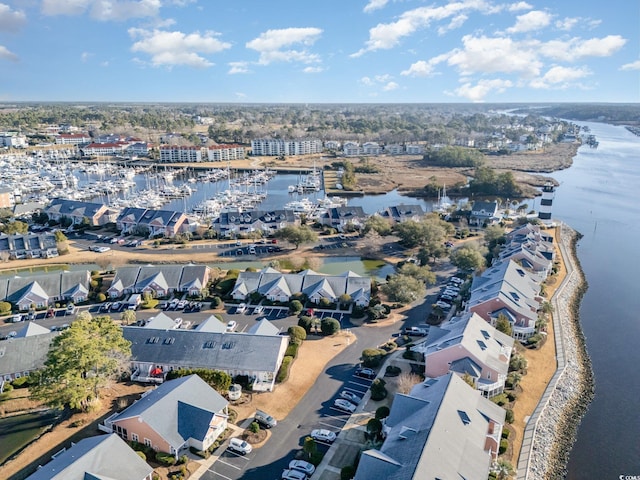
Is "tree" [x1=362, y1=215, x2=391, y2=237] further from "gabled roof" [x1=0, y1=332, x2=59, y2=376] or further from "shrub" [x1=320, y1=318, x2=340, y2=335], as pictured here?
"gabled roof" [x1=0, y1=332, x2=59, y2=376]

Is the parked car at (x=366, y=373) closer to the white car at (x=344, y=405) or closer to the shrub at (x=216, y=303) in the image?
the white car at (x=344, y=405)

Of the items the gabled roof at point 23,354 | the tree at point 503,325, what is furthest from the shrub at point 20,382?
the tree at point 503,325

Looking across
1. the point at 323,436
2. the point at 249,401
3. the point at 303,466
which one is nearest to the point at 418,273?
the point at 249,401

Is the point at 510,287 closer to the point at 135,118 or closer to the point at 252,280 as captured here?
the point at 252,280

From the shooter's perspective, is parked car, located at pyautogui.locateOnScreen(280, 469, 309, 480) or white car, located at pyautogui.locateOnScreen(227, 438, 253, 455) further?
white car, located at pyautogui.locateOnScreen(227, 438, 253, 455)

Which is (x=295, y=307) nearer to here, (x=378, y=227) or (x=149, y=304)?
(x=149, y=304)

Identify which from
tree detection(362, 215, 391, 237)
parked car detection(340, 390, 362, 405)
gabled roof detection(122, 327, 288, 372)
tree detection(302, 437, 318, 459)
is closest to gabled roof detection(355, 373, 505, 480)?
tree detection(302, 437, 318, 459)
